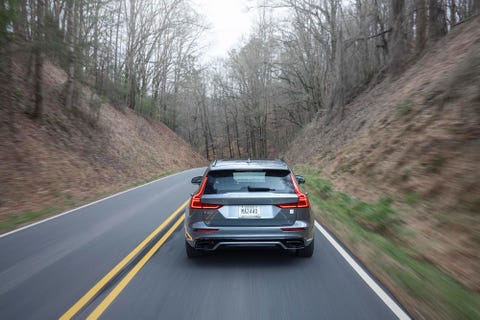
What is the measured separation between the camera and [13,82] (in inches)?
746

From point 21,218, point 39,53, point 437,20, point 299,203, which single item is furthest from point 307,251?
point 437,20

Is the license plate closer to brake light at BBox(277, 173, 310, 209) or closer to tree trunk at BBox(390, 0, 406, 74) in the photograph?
brake light at BBox(277, 173, 310, 209)

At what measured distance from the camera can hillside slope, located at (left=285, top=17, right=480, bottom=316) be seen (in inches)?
265

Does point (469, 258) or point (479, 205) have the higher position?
point (479, 205)

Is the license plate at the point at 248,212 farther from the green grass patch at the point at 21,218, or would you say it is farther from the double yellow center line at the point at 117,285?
the green grass patch at the point at 21,218

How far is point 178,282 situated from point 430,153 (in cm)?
818

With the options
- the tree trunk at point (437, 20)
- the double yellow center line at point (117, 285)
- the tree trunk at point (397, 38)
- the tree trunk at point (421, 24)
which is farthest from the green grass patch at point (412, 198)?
the tree trunk at point (397, 38)

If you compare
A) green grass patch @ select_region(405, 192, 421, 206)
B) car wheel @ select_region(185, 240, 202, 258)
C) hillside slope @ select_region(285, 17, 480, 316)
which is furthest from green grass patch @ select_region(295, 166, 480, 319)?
car wheel @ select_region(185, 240, 202, 258)

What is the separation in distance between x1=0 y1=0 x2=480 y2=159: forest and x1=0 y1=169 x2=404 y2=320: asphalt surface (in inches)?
358

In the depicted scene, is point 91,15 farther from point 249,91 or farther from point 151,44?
point 249,91

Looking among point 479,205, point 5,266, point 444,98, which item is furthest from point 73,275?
point 444,98

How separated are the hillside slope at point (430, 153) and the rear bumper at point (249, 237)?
2170 mm

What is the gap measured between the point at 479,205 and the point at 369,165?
7.19 m

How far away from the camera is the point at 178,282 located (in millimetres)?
4977
